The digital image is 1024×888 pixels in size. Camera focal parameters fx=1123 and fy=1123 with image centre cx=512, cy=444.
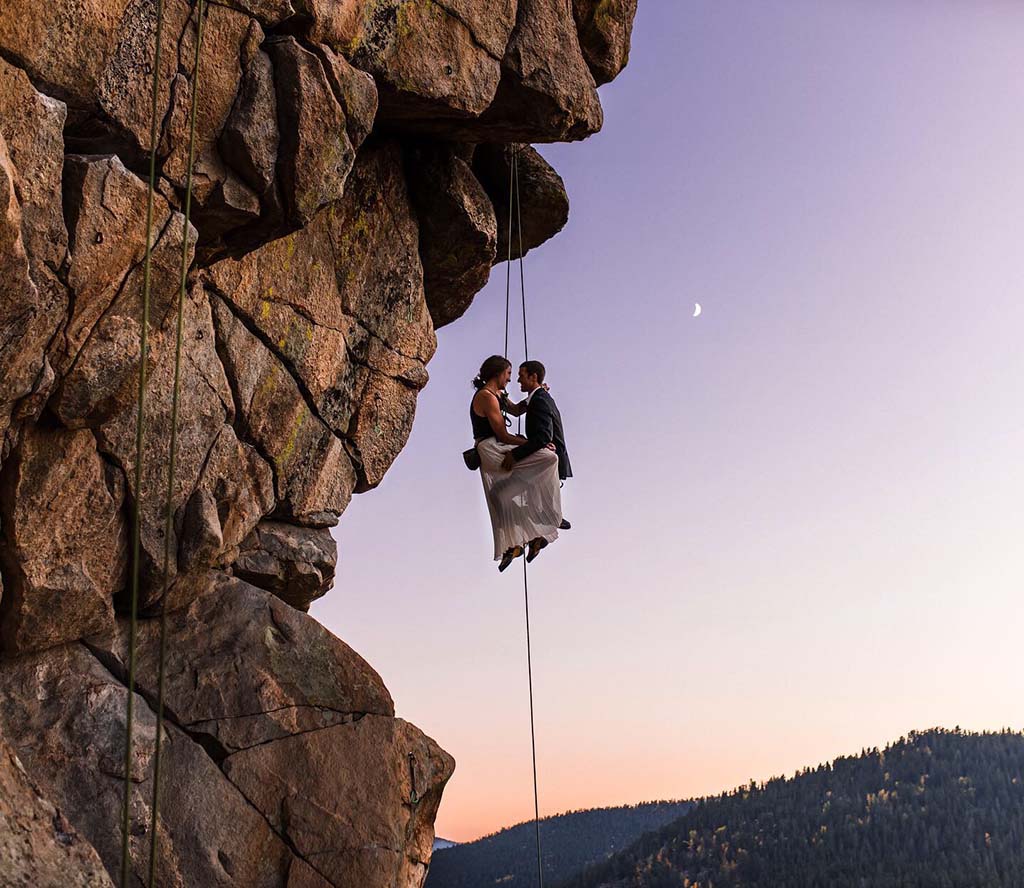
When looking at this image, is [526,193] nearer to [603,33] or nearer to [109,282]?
[603,33]

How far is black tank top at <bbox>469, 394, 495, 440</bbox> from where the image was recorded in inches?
673

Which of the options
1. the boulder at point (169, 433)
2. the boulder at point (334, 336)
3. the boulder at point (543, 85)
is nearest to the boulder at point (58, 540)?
the boulder at point (169, 433)

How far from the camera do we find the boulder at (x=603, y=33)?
742 inches

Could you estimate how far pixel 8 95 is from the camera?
10609 mm

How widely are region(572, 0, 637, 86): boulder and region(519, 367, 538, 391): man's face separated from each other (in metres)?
6.06

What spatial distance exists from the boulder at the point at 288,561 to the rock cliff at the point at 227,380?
0.05 m

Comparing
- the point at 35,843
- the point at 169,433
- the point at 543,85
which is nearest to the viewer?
the point at 35,843

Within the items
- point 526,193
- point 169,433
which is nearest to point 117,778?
point 169,433

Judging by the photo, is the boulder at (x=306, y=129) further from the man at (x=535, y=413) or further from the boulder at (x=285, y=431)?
the man at (x=535, y=413)

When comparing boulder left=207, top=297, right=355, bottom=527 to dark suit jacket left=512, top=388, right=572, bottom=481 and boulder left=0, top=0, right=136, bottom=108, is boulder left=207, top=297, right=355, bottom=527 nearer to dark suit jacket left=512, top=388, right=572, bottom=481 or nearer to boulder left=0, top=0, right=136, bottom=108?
dark suit jacket left=512, top=388, right=572, bottom=481

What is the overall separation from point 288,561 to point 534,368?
4816 mm

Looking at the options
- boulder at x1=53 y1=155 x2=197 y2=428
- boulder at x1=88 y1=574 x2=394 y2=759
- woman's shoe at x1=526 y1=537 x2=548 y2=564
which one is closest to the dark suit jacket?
woman's shoe at x1=526 y1=537 x2=548 y2=564

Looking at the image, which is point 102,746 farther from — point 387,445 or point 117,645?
point 387,445

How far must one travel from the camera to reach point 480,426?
678 inches
